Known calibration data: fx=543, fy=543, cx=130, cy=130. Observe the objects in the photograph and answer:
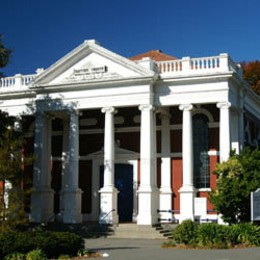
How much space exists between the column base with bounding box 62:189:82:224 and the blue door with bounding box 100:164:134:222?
2866mm

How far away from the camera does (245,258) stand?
15.5 m

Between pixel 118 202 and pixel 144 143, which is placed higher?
pixel 144 143

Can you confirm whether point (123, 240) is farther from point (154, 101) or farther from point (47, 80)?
point (47, 80)

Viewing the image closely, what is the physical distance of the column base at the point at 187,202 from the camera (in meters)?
25.7

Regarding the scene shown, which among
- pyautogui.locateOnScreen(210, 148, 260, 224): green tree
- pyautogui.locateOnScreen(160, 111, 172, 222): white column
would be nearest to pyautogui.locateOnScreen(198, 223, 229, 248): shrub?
pyautogui.locateOnScreen(210, 148, 260, 224): green tree

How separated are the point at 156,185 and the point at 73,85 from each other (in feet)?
21.6

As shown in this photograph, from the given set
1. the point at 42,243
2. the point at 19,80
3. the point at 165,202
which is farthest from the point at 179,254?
the point at 19,80

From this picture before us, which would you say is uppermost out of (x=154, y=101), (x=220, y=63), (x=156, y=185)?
(x=220, y=63)

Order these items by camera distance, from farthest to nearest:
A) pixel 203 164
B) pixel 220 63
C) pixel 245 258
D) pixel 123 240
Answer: pixel 203 164, pixel 220 63, pixel 123 240, pixel 245 258

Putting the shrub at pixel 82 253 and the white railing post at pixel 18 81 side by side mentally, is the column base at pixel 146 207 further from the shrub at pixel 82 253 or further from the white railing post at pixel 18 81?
the white railing post at pixel 18 81

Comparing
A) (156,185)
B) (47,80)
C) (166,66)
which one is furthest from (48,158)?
(166,66)

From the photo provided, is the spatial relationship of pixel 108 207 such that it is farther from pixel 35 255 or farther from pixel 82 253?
pixel 35 255

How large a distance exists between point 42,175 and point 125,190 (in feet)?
15.0

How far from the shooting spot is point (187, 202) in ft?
84.5
